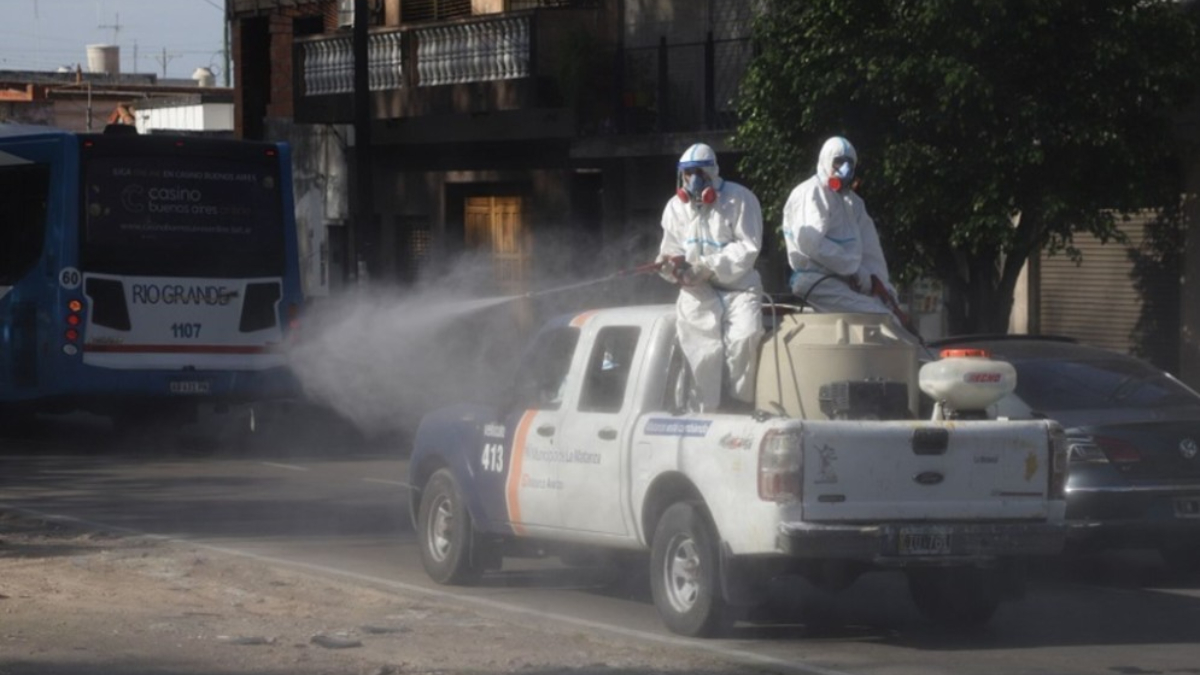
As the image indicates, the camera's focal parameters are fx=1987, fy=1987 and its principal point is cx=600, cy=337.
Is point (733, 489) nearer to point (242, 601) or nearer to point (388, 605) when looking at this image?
point (388, 605)

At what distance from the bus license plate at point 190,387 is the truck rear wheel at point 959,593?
36.9 ft

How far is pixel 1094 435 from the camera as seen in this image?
12.0 meters

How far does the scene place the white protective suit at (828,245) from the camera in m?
10.6

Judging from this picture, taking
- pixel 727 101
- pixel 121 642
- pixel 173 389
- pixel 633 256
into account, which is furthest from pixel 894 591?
pixel 633 256

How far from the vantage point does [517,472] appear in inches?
444

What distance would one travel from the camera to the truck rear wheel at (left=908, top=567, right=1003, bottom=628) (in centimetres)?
1041

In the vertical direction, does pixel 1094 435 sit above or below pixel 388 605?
above

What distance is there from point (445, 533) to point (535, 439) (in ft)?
3.76

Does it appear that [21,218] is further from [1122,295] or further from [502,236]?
[502,236]

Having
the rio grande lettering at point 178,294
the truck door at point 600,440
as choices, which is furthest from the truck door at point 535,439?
the rio grande lettering at point 178,294

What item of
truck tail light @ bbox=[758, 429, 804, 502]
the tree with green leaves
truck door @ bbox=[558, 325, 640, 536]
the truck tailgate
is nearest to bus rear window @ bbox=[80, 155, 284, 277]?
the tree with green leaves

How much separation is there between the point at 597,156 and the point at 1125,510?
17082 millimetres

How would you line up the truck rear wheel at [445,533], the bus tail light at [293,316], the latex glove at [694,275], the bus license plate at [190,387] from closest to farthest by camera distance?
the latex glove at [694,275] → the truck rear wheel at [445,533] → the bus license plate at [190,387] → the bus tail light at [293,316]

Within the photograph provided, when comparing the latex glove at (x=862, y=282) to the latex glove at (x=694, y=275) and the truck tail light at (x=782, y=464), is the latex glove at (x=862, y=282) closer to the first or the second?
the latex glove at (x=694, y=275)
